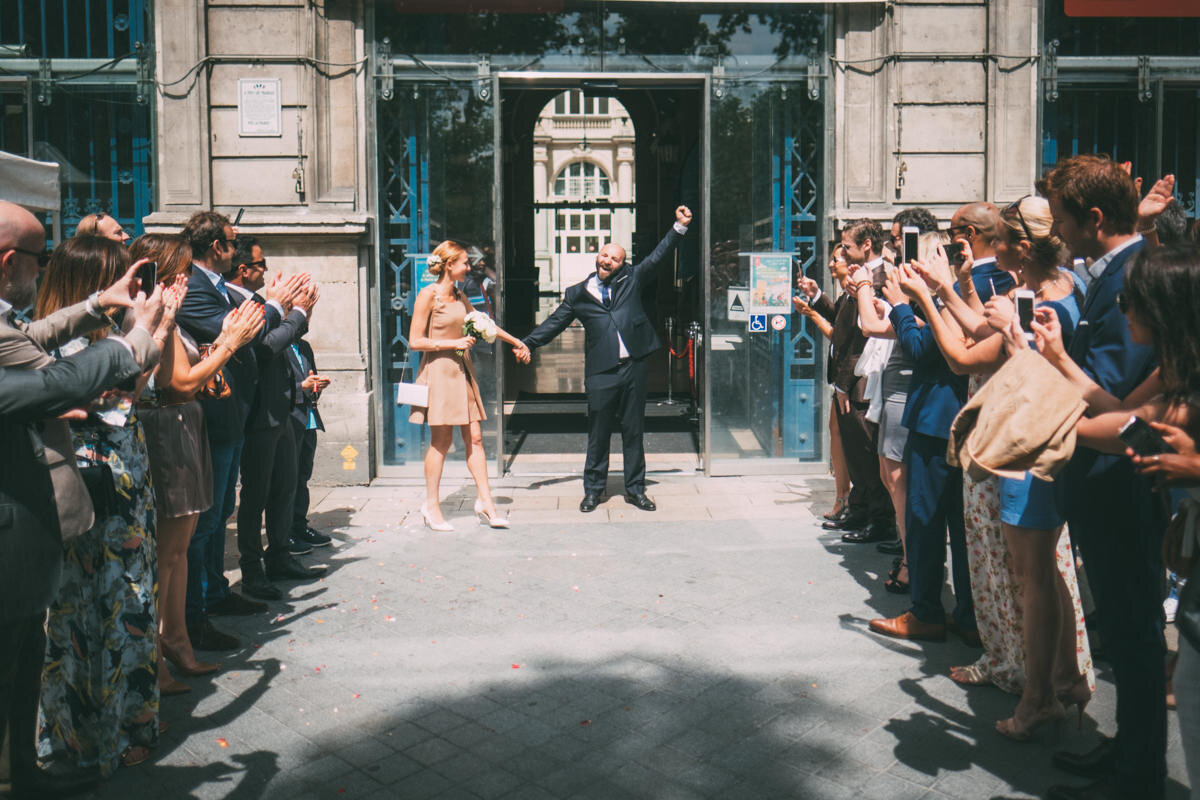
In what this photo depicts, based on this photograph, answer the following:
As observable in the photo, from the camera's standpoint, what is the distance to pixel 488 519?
8.02m

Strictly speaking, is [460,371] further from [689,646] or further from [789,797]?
[789,797]

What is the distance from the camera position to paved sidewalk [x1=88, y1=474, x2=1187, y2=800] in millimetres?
4012

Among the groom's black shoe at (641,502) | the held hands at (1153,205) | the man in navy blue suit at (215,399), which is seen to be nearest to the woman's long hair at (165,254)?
the man in navy blue suit at (215,399)

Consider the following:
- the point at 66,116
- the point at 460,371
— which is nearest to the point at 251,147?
the point at 66,116

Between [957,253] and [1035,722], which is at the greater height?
[957,253]

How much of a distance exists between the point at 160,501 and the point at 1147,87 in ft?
29.7

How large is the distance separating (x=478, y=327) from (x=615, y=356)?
3.88ft

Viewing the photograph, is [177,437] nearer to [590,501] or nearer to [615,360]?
[590,501]

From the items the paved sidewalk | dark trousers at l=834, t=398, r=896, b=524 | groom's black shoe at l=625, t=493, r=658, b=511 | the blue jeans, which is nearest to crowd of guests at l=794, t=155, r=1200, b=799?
the paved sidewalk

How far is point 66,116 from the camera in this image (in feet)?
31.6

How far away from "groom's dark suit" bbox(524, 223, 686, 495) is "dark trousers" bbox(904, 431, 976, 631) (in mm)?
3329

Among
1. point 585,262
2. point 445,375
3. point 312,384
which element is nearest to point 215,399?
point 312,384

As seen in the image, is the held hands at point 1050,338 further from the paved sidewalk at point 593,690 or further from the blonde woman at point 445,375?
the blonde woman at point 445,375

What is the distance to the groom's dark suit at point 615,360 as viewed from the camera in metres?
8.55
